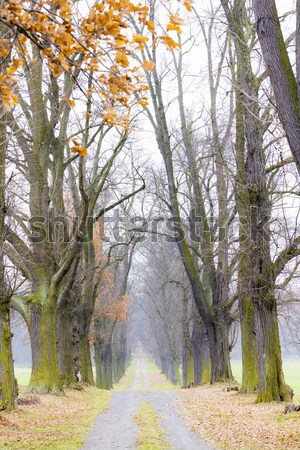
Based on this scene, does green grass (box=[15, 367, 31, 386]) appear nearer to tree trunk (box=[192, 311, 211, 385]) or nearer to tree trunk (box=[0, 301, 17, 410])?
tree trunk (box=[192, 311, 211, 385])

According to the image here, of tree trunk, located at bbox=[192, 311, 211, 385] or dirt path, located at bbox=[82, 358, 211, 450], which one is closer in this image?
dirt path, located at bbox=[82, 358, 211, 450]

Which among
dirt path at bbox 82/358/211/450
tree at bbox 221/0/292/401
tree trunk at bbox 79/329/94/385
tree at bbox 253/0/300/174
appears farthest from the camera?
tree trunk at bbox 79/329/94/385

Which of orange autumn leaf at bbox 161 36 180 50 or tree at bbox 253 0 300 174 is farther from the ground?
tree at bbox 253 0 300 174

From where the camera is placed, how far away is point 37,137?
1978cm

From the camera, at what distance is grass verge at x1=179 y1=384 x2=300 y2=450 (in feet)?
30.5

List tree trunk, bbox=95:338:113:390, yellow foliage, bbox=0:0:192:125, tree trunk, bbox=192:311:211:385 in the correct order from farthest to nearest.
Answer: tree trunk, bbox=95:338:113:390 → tree trunk, bbox=192:311:211:385 → yellow foliage, bbox=0:0:192:125

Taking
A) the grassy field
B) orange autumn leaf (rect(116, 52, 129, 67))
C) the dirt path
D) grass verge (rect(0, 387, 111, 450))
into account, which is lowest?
the grassy field

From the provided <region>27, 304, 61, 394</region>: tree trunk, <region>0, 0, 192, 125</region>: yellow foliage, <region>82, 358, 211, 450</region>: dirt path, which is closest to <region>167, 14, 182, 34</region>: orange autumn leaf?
<region>0, 0, 192, 125</region>: yellow foliage

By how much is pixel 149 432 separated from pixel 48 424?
98.6 inches

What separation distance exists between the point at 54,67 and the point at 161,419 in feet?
34.4

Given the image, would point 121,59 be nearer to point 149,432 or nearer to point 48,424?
point 149,432

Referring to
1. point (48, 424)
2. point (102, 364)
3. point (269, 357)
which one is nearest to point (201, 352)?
point (102, 364)

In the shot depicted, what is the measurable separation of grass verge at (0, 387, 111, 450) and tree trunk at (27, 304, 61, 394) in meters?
0.75

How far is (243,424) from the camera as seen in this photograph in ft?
38.5
